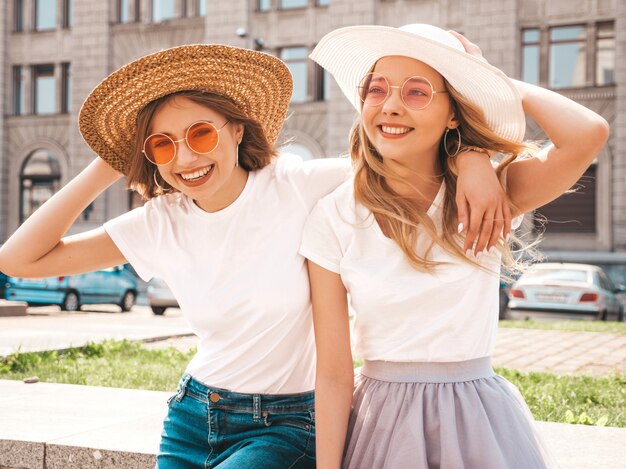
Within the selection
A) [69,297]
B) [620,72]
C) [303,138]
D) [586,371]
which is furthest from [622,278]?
[586,371]

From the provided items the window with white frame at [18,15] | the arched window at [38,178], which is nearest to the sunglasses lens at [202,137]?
the arched window at [38,178]

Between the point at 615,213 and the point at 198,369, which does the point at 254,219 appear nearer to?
the point at 198,369

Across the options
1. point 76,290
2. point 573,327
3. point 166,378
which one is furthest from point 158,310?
point 166,378

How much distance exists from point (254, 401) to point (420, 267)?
2.62 feet

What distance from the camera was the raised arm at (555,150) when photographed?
2490 mm

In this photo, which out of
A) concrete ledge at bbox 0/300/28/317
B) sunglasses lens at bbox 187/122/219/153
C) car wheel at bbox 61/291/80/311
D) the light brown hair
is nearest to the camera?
Answer: sunglasses lens at bbox 187/122/219/153

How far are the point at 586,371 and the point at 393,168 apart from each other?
5.73 metres

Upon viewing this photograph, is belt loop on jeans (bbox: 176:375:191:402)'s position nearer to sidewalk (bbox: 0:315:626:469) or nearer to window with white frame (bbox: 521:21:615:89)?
sidewalk (bbox: 0:315:626:469)

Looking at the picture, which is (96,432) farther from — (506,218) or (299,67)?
(299,67)

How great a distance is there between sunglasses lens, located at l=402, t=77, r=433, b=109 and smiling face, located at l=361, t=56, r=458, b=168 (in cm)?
2

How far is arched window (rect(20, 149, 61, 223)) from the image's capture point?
31.2 metres

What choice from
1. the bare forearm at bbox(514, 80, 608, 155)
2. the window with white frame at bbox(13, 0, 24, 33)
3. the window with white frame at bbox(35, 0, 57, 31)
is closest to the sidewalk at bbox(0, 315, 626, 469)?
the bare forearm at bbox(514, 80, 608, 155)

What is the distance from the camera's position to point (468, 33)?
86.9 ft

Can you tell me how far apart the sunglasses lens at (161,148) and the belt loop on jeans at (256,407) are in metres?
0.89
